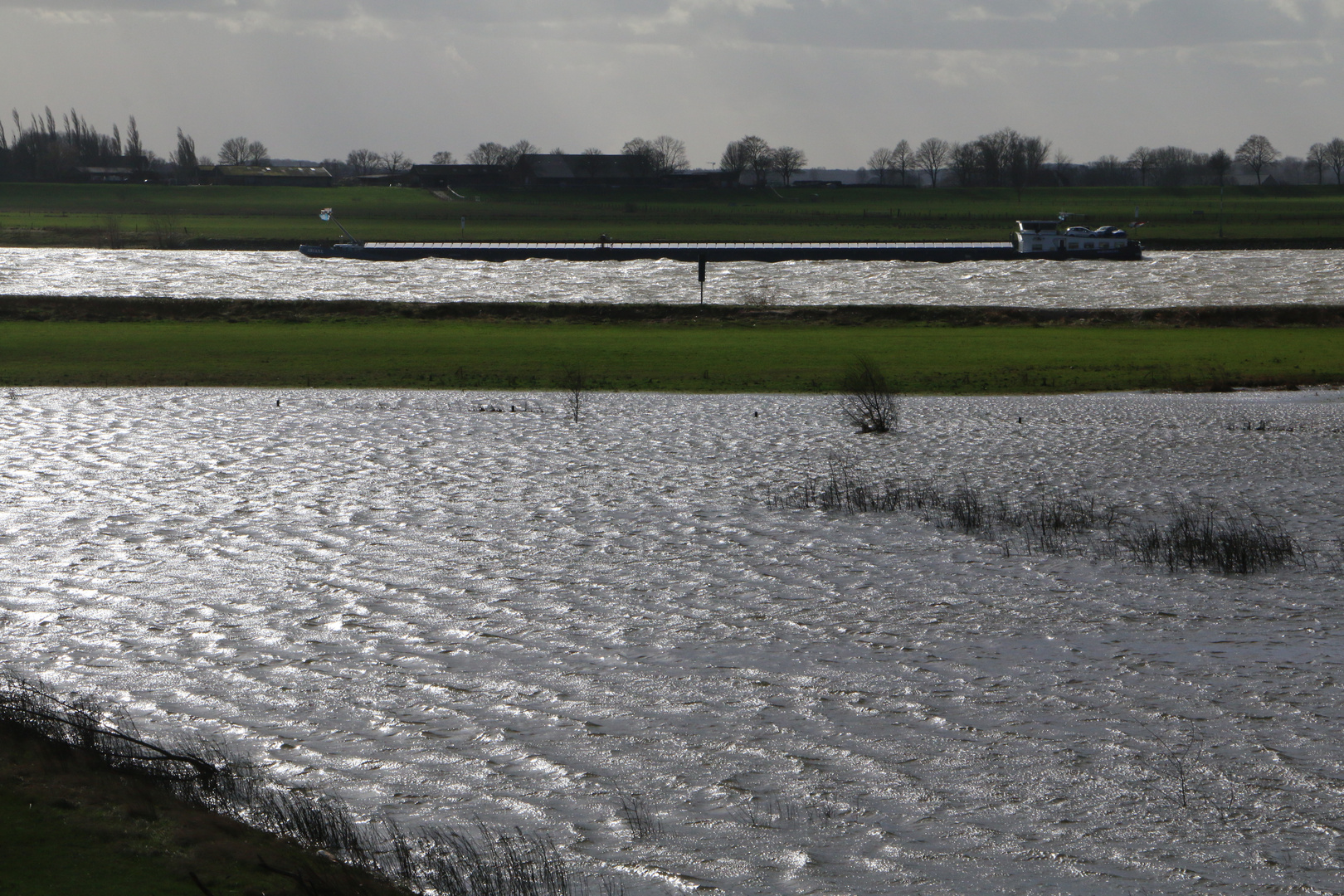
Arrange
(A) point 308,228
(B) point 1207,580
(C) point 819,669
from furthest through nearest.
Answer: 1. (A) point 308,228
2. (B) point 1207,580
3. (C) point 819,669

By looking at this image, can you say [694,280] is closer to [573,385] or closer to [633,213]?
[573,385]

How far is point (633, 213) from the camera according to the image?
156000 mm

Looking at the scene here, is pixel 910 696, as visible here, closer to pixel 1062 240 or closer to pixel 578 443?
pixel 578 443

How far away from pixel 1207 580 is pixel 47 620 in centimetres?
1187

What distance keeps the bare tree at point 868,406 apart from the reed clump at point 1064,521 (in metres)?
4.91

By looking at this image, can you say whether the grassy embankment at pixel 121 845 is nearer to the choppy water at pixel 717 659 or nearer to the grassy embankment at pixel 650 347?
the choppy water at pixel 717 659

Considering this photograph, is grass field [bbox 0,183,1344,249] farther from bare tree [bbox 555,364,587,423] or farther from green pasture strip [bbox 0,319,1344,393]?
bare tree [bbox 555,364,587,423]

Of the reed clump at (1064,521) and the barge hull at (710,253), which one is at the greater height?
the reed clump at (1064,521)

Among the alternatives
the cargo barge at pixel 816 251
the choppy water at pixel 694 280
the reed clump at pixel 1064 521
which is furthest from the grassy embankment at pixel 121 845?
the cargo barge at pixel 816 251

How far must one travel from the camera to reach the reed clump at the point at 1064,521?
14.5 m

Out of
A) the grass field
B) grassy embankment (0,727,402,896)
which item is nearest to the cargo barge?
the grass field

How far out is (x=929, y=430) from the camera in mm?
25438

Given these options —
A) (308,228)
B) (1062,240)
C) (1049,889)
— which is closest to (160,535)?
(1049,889)

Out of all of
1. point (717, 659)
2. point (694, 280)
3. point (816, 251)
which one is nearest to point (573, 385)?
point (717, 659)
